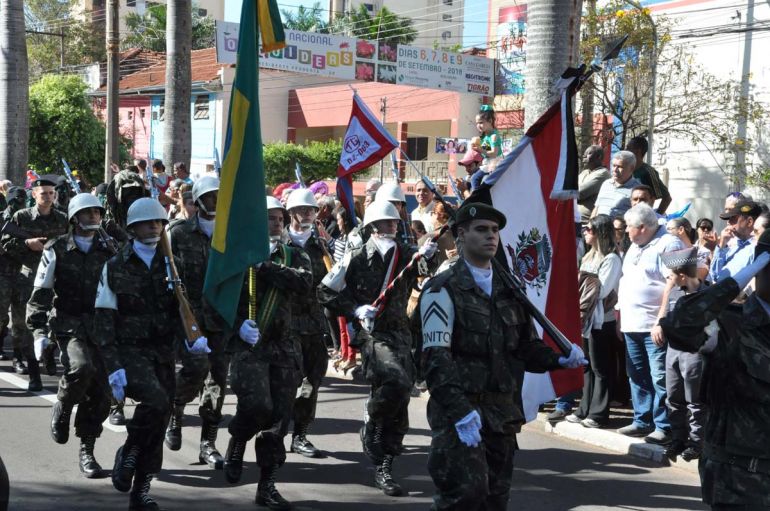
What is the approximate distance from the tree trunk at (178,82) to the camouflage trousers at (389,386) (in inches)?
401

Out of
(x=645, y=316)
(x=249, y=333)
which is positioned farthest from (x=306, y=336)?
(x=645, y=316)

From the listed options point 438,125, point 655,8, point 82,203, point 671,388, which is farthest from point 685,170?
point 82,203

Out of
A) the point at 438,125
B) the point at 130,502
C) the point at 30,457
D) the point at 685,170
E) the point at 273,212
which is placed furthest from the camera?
the point at 438,125

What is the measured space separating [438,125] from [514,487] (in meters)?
37.3

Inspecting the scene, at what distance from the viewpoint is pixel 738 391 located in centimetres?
439

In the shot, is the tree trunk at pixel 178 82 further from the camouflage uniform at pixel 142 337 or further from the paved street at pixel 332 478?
the camouflage uniform at pixel 142 337

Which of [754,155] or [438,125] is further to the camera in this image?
[438,125]

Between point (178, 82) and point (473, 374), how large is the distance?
12.7 metres

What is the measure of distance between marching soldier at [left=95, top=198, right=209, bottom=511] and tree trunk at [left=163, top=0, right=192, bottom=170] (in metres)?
10.2

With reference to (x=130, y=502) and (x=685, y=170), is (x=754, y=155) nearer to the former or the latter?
(x=685, y=170)

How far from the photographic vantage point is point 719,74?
26.5 metres

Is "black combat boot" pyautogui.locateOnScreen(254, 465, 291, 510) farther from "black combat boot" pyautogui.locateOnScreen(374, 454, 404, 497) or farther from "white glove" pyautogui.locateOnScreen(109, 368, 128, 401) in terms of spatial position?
"white glove" pyautogui.locateOnScreen(109, 368, 128, 401)

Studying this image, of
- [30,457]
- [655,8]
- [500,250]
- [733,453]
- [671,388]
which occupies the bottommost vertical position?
[30,457]

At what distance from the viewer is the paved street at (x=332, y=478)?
22.3ft
